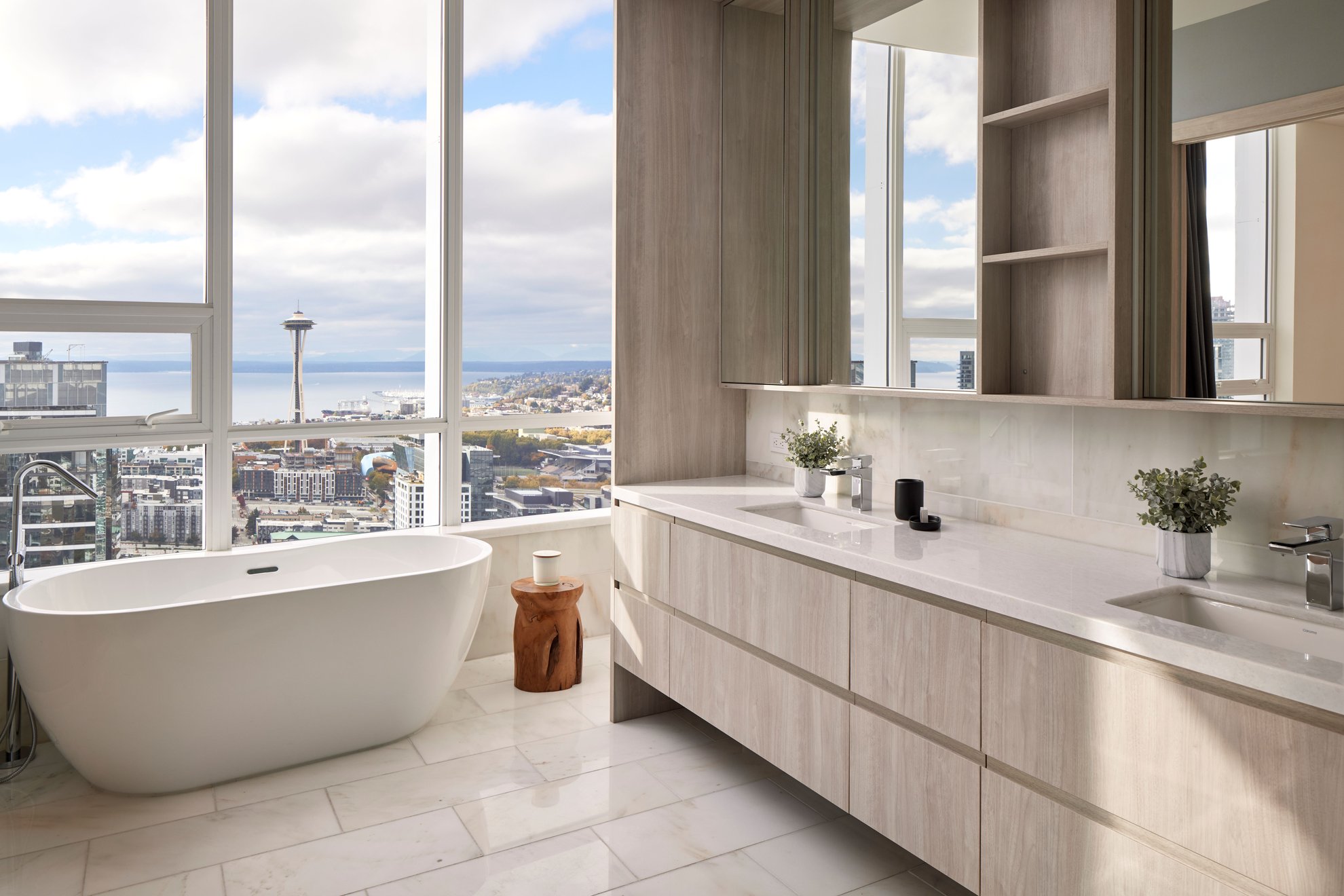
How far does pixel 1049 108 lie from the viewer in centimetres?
202

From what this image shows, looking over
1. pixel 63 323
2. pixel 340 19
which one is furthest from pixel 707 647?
pixel 340 19

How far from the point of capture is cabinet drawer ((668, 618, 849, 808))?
7.09 ft

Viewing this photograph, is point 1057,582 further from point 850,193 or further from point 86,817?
point 86,817

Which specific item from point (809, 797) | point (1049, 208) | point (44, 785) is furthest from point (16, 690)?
point (1049, 208)

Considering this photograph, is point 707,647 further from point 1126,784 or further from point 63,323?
point 63,323

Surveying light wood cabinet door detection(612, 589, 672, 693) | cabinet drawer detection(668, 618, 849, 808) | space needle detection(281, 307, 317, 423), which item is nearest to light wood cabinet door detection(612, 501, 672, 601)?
light wood cabinet door detection(612, 589, 672, 693)

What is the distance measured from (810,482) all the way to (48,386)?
101 inches

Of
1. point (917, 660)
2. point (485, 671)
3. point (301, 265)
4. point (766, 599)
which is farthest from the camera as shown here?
point (485, 671)

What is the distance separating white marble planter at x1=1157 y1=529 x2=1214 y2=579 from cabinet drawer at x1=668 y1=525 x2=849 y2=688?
0.67 meters

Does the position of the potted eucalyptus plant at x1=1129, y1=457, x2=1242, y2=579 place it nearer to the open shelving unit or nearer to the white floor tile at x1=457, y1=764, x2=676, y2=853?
the open shelving unit

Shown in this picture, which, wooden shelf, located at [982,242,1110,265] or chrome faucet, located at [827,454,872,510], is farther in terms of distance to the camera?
chrome faucet, located at [827,454,872,510]

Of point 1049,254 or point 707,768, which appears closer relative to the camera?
point 1049,254

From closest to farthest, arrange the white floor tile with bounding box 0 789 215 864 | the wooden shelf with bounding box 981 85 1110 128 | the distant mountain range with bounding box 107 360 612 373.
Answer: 1. the wooden shelf with bounding box 981 85 1110 128
2. the white floor tile with bounding box 0 789 215 864
3. the distant mountain range with bounding box 107 360 612 373

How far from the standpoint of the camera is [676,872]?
2.19m
